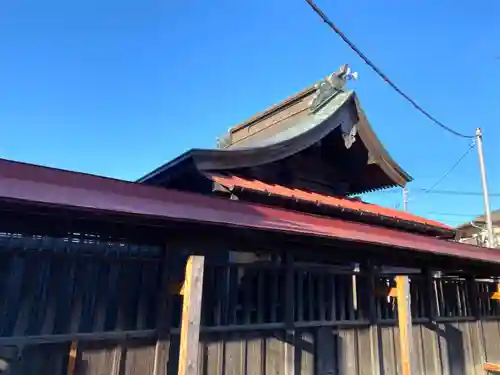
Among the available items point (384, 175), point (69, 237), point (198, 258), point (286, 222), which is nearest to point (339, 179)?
point (384, 175)

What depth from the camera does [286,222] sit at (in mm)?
4043

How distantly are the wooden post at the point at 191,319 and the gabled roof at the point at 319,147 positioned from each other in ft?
6.91

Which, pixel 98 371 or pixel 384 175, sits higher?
pixel 384 175

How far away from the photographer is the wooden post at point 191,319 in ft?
9.98

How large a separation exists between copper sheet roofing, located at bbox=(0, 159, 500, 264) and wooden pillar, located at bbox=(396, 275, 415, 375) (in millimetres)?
557

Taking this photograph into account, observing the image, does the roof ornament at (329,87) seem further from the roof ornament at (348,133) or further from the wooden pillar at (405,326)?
the wooden pillar at (405,326)

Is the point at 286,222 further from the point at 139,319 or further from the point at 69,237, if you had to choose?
the point at 69,237

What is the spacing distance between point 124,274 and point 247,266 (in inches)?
53.1

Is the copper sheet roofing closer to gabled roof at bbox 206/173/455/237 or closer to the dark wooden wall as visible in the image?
the dark wooden wall

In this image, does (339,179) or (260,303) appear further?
(339,179)

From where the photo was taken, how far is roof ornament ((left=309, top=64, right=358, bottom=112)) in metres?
7.56

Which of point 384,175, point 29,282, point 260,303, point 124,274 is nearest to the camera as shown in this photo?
point 29,282

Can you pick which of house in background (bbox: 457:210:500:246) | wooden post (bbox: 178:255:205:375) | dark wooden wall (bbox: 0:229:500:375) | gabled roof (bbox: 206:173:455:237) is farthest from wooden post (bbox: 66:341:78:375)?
house in background (bbox: 457:210:500:246)

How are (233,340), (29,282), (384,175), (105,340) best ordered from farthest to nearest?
(384,175)
(233,340)
(105,340)
(29,282)
